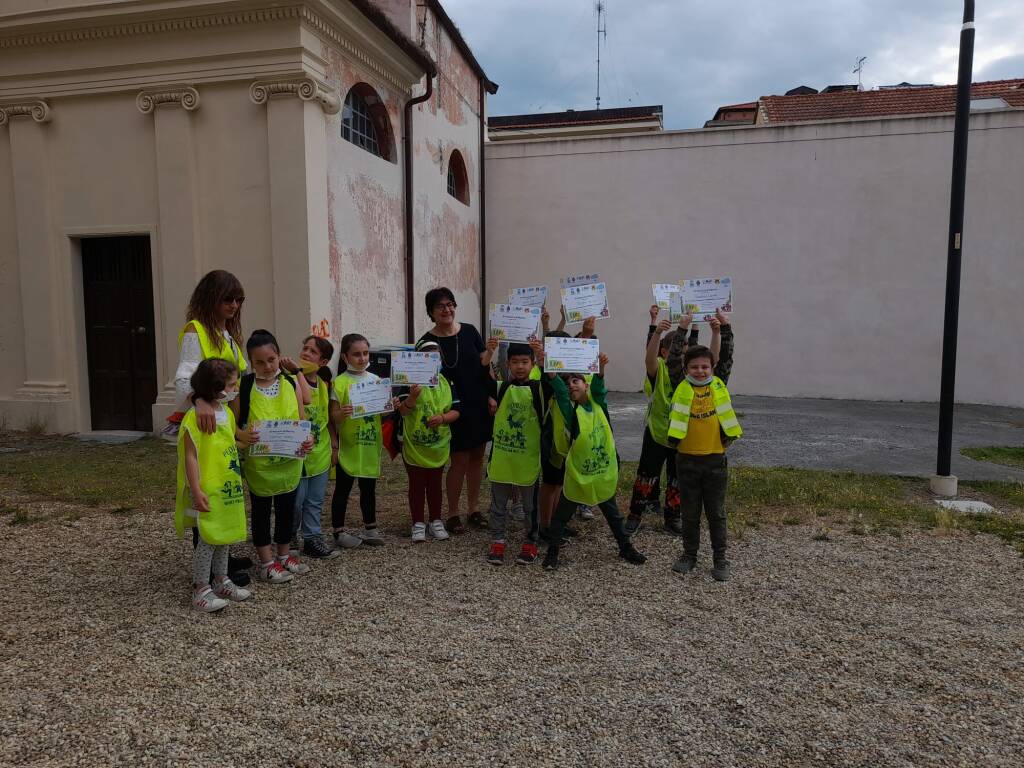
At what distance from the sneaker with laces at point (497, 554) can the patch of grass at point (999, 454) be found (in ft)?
22.2

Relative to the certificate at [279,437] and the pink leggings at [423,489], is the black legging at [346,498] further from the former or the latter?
the certificate at [279,437]

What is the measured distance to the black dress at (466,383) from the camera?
5.03 metres

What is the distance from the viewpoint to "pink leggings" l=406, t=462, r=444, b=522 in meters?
4.96

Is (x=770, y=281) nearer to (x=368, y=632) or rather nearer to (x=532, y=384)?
(x=532, y=384)

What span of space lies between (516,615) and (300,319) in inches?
231

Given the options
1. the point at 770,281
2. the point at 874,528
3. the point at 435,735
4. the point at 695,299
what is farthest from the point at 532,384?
the point at 770,281

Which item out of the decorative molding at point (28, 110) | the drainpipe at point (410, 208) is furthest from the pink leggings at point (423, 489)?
the decorative molding at point (28, 110)

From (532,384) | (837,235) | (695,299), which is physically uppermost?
(837,235)

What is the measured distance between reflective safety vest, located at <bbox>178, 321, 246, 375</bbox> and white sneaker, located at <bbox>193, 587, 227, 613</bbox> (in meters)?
1.24

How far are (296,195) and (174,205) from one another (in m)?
1.66

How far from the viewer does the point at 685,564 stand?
174 inches

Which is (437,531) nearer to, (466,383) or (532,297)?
(466,383)

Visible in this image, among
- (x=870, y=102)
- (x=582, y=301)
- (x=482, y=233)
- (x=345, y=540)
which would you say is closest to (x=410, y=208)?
(x=482, y=233)

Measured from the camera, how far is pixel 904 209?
1350cm
